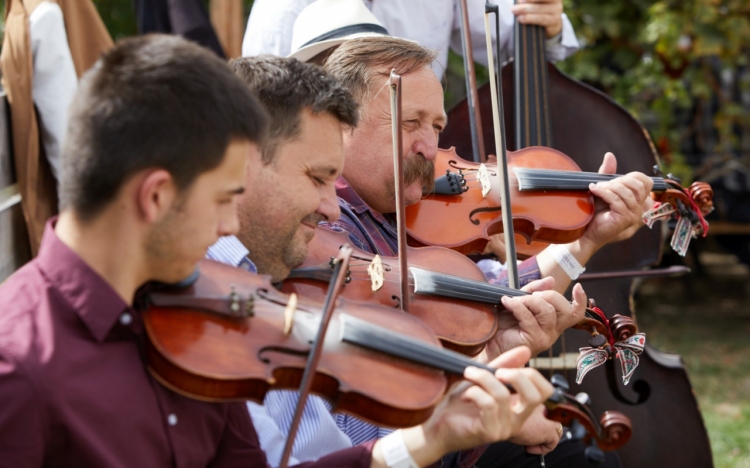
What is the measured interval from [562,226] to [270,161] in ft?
2.94

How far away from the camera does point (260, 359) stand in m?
1.23

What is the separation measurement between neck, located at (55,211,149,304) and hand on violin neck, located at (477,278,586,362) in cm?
82

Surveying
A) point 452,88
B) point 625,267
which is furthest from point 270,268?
point 452,88

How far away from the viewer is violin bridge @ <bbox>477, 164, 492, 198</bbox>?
7.16 ft

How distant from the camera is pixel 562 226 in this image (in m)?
2.16

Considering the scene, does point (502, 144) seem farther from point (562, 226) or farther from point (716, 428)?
point (716, 428)

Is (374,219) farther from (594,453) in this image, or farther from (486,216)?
(594,453)

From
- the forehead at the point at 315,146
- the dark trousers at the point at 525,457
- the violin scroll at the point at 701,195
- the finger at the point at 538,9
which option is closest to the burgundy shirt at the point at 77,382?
the forehead at the point at 315,146

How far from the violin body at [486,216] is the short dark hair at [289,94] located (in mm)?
541

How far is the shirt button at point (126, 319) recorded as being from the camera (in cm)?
117

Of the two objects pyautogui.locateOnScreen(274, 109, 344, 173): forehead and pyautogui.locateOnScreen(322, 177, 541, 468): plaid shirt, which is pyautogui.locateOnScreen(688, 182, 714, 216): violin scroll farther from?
pyautogui.locateOnScreen(274, 109, 344, 173): forehead

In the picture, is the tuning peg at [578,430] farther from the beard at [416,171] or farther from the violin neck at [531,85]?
the violin neck at [531,85]

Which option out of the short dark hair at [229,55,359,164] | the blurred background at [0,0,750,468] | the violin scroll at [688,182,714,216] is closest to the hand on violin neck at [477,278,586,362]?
the short dark hair at [229,55,359,164]

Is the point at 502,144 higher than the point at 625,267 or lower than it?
higher
